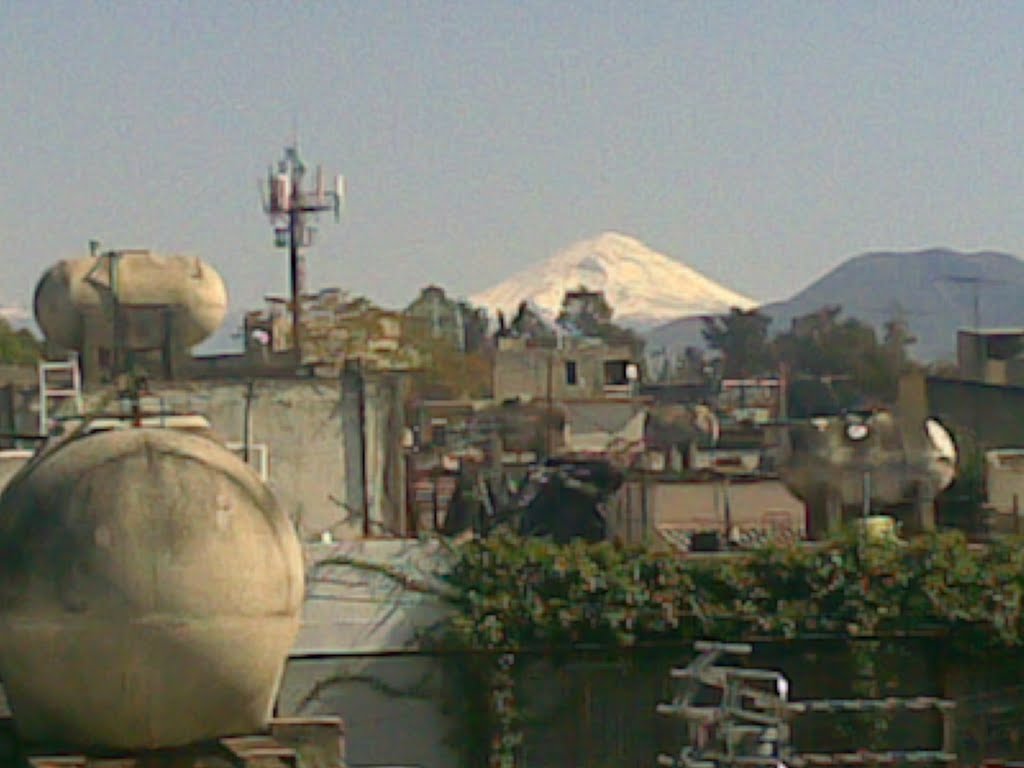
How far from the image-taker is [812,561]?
98.7 feet

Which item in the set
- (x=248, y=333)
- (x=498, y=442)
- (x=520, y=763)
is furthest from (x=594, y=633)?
(x=248, y=333)

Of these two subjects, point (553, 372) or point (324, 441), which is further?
point (553, 372)

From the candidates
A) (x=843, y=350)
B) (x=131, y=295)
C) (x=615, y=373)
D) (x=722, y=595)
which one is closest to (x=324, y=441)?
(x=131, y=295)

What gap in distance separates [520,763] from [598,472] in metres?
13.0

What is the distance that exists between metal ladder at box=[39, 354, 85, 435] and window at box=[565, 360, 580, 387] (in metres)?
32.1

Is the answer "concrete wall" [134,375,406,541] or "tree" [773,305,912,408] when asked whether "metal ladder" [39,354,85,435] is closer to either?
"concrete wall" [134,375,406,541]

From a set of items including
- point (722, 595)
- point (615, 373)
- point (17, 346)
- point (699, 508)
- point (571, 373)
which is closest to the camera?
point (722, 595)

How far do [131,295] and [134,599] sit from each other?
18.7m

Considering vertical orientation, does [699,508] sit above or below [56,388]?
below

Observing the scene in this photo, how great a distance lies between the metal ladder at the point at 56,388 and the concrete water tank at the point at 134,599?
15.0 meters

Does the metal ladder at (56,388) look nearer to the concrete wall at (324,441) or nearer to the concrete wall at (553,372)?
the concrete wall at (324,441)

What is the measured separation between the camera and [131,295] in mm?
32156

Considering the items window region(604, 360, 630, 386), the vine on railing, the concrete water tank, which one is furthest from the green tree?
the concrete water tank

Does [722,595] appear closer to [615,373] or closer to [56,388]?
[56,388]
